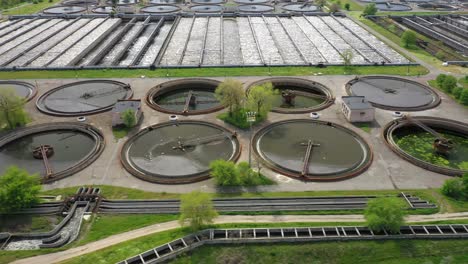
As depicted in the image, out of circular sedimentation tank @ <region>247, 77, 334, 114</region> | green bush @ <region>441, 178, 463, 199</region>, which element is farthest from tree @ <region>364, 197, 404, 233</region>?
circular sedimentation tank @ <region>247, 77, 334, 114</region>

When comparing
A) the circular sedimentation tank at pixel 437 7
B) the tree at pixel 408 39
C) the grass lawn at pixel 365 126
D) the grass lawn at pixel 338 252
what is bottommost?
the grass lawn at pixel 338 252

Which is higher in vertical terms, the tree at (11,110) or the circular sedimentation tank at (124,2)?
the circular sedimentation tank at (124,2)

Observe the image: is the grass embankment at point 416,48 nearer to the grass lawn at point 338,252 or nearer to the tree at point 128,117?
the grass lawn at point 338,252

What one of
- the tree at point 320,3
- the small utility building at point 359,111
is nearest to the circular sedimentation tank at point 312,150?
the small utility building at point 359,111

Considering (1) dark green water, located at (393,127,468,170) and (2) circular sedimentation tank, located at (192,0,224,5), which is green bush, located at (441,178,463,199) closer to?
(1) dark green water, located at (393,127,468,170)

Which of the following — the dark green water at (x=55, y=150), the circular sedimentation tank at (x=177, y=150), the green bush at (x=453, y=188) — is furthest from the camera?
the dark green water at (x=55, y=150)

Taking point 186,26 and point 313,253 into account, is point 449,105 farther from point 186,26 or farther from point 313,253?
point 186,26

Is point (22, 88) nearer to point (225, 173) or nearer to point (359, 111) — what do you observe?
point (225, 173)
